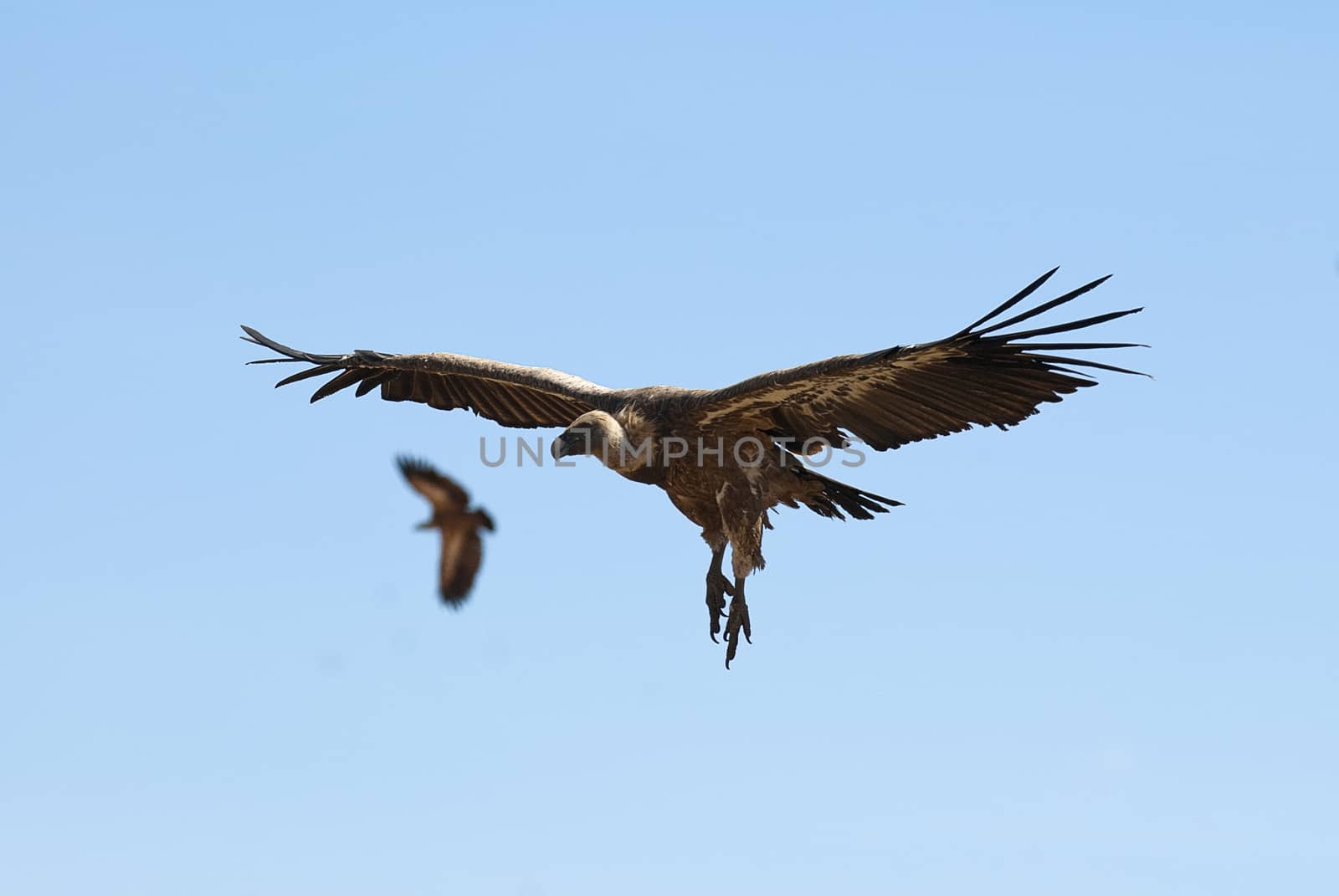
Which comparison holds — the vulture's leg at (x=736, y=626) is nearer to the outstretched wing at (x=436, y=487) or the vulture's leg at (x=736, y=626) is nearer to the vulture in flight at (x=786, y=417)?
the vulture in flight at (x=786, y=417)

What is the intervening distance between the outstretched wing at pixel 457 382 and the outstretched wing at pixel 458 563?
1.61 metres

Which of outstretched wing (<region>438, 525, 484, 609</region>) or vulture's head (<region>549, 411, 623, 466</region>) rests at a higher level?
vulture's head (<region>549, 411, 623, 466</region>)

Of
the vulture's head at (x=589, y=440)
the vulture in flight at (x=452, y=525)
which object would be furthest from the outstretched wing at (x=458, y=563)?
the vulture's head at (x=589, y=440)

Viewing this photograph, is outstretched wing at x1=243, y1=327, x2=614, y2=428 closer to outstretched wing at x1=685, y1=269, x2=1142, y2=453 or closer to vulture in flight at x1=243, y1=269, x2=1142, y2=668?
vulture in flight at x1=243, y1=269, x2=1142, y2=668

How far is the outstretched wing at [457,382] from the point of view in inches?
604

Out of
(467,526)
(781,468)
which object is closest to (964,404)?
(781,468)

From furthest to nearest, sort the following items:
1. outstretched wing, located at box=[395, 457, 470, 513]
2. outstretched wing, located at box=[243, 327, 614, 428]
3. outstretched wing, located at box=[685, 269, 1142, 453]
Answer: outstretched wing, located at box=[243, 327, 614, 428]
outstretched wing, located at box=[395, 457, 470, 513]
outstretched wing, located at box=[685, 269, 1142, 453]

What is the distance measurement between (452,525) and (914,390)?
3.51 m

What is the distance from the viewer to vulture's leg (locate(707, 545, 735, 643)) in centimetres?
1398

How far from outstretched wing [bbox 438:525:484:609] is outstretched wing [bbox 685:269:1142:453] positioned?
1847 mm

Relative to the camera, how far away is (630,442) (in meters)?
14.0

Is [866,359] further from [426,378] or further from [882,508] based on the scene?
[426,378]

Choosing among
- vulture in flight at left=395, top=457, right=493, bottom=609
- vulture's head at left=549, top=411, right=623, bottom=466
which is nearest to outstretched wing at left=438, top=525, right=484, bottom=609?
vulture in flight at left=395, top=457, right=493, bottom=609

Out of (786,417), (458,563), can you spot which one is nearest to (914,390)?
(786,417)
